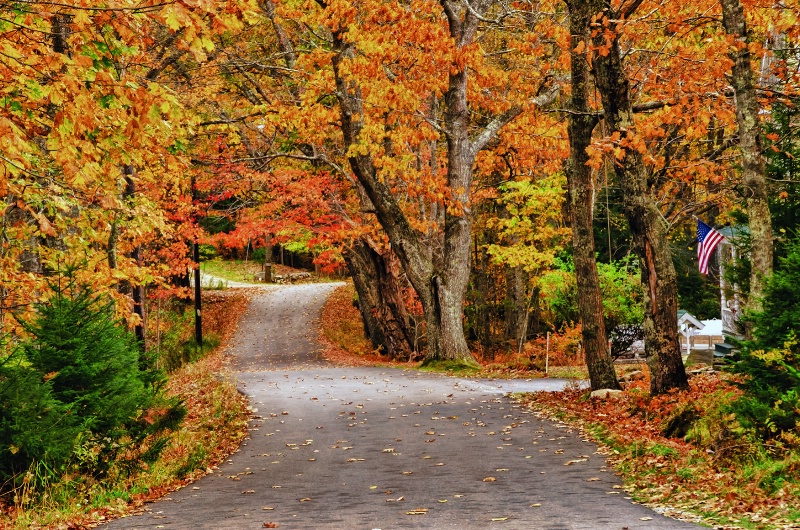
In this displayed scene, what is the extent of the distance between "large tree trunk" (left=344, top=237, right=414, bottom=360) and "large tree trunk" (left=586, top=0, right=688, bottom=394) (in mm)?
16631

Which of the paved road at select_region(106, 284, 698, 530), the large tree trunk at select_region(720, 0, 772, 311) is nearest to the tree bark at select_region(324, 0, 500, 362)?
the paved road at select_region(106, 284, 698, 530)

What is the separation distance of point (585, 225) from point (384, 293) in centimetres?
1563

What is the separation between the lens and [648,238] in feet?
45.3

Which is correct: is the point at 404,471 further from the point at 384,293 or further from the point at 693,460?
the point at 384,293

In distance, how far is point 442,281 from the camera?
24.0 meters

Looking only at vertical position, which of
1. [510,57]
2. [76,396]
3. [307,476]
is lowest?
[307,476]

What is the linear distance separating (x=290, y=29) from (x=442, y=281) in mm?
9590

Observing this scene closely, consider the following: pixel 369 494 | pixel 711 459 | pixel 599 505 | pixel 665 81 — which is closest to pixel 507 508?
pixel 599 505

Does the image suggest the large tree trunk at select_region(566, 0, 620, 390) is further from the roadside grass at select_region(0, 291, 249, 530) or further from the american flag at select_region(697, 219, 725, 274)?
the american flag at select_region(697, 219, 725, 274)

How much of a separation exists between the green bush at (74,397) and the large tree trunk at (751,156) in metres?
7.68

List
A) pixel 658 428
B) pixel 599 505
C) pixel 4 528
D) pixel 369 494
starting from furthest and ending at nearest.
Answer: pixel 658 428
pixel 369 494
pixel 599 505
pixel 4 528

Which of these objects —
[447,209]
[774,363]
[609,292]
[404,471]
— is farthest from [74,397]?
[609,292]

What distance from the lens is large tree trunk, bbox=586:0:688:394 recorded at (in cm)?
1365

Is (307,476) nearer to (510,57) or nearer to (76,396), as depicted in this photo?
(76,396)
